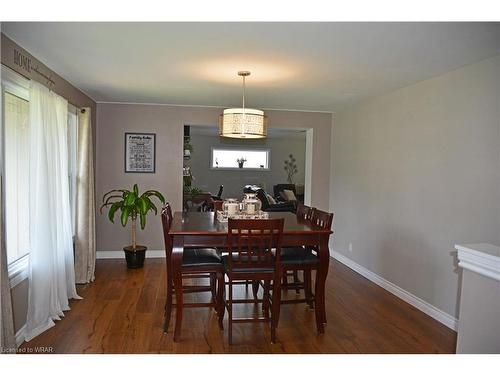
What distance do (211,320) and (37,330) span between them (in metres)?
1.38

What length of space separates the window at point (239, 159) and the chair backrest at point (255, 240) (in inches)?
341

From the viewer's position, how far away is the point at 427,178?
371 centimetres

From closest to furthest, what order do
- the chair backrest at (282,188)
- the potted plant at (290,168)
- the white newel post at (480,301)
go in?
the white newel post at (480,301) < the chair backrest at (282,188) < the potted plant at (290,168)

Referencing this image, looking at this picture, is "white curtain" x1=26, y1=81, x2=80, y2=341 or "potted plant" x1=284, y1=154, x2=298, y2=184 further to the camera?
"potted plant" x1=284, y1=154, x2=298, y2=184

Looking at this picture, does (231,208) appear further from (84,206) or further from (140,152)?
(140,152)

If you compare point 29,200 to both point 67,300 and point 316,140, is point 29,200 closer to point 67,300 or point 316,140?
point 67,300

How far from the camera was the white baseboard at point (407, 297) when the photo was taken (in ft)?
11.1

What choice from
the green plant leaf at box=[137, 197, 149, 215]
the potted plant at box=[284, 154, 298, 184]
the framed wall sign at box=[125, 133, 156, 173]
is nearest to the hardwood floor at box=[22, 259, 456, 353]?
the green plant leaf at box=[137, 197, 149, 215]

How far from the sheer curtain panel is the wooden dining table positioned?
1.46m

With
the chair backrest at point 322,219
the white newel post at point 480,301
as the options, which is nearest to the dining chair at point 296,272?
the chair backrest at point 322,219

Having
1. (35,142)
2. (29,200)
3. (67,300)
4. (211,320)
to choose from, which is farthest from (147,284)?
(35,142)

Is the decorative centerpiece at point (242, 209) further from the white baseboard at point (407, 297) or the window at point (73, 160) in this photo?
the window at point (73, 160)

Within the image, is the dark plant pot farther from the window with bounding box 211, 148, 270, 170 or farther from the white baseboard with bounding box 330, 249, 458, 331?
the window with bounding box 211, 148, 270, 170

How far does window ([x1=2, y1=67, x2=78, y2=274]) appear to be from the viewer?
117 inches
